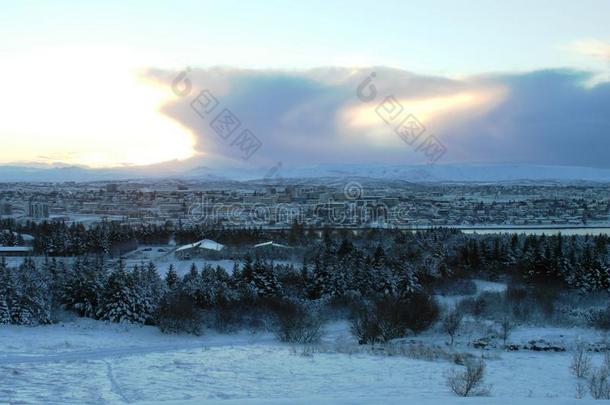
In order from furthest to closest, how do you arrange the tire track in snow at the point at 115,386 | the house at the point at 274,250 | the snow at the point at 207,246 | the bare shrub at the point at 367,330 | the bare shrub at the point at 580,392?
the snow at the point at 207,246 → the house at the point at 274,250 → the bare shrub at the point at 367,330 → the tire track in snow at the point at 115,386 → the bare shrub at the point at 580,392

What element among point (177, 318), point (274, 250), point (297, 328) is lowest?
point (177, 318)

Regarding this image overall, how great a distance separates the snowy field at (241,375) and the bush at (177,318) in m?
3.03

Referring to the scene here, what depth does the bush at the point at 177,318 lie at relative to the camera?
936 inches

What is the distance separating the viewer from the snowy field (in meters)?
10.2

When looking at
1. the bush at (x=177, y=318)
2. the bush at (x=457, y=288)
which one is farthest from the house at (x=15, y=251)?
the bush at (x=457, y=288)

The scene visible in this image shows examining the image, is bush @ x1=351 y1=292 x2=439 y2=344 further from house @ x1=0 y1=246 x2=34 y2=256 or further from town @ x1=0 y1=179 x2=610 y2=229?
town @ x1=0 y1=179 x2=610 y2=229

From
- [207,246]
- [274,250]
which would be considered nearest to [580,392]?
[274,250]

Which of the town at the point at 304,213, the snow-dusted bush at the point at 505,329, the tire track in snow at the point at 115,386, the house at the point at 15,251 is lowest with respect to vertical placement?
the snow-dusted bush at the point at 505,329

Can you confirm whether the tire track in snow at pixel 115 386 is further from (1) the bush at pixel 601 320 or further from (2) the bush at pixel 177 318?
(1) the bush at pixel 601 320

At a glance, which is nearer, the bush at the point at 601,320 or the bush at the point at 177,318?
the bush at the point at 177,318

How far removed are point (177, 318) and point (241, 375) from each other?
38.2 ft

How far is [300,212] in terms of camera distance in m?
112

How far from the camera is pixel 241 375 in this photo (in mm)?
12859

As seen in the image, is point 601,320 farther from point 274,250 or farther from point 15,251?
point 15,251
